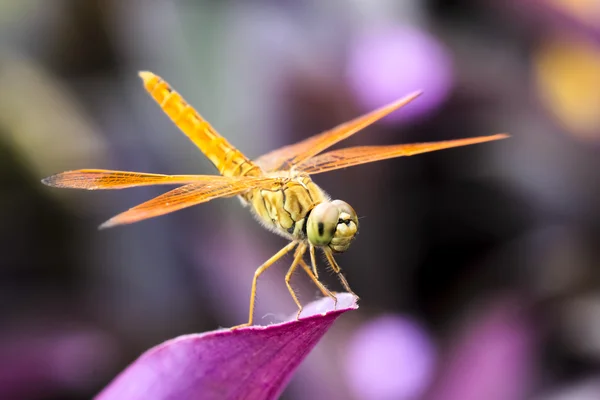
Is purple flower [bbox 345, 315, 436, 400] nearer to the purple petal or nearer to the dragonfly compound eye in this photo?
the dragonfly compound eye

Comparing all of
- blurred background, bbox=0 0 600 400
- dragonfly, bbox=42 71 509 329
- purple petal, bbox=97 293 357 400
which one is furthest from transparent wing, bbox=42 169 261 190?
blurred background, bbox=0 0 600 400

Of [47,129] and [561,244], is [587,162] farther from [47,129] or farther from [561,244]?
[47,129]

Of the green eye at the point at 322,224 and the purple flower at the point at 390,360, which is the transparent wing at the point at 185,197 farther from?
the purple flower at the point at 390,360

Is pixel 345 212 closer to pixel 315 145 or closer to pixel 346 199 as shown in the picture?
pixel 315 145

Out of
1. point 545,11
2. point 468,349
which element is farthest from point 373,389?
point 545,11

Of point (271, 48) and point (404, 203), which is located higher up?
point (271, 48)

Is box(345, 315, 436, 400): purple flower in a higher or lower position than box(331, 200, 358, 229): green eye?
lower

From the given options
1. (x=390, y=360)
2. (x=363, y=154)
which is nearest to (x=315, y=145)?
(x=363, y=154)
